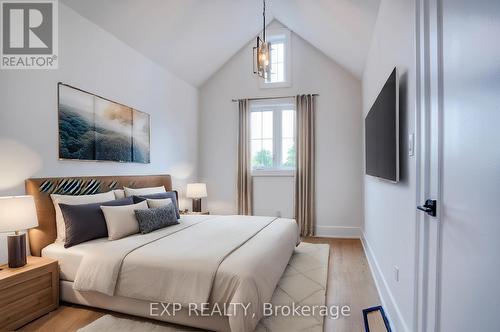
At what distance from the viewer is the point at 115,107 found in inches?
133

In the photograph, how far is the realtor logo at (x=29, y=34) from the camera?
236cm

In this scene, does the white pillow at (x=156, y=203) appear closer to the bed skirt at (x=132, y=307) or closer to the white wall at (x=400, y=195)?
the bed skirt at (x=132, y=307)

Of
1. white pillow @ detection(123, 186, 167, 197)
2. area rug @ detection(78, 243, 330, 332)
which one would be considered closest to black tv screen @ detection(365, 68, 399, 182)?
area rug @ detection(78, 243, 330, 332)

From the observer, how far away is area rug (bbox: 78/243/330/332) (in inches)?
78.7

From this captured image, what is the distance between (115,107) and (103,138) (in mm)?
445

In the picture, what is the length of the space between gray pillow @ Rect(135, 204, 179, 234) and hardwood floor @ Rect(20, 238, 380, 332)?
0.79m

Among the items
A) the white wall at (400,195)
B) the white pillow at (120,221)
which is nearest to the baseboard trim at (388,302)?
the white wall at (400,195)

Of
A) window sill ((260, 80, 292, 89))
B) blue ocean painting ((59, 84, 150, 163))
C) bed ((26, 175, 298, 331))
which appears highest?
window sill ((260, 80, 292, 89))

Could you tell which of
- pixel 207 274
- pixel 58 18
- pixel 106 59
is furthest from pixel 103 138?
pixel 207 274

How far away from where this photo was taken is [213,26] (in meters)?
4.25

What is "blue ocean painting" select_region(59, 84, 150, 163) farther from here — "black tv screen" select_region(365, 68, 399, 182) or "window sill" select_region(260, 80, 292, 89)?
"black tv screen" select_region(365, 68, 399, 182)

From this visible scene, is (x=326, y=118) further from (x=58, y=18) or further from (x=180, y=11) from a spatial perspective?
(x=58, y=18)

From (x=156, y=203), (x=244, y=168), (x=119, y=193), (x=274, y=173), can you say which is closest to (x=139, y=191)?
(x=119, y=193)

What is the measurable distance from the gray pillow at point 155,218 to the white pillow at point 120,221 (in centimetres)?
6
